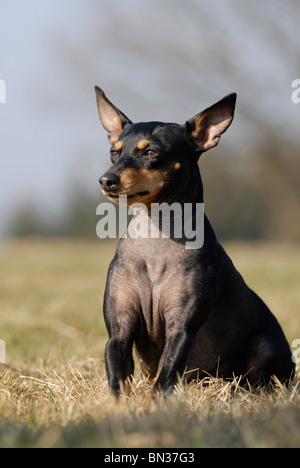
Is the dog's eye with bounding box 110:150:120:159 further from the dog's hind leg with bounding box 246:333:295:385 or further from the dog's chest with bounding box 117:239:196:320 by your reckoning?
the dog's hind leg with bounding box 246:333:295:385

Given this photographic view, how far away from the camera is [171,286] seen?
338 cm

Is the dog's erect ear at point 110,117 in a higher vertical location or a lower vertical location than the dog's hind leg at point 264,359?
higher

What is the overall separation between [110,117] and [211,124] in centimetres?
60

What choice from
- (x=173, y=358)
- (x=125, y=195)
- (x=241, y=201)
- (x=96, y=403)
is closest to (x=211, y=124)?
(x=125, y=195)

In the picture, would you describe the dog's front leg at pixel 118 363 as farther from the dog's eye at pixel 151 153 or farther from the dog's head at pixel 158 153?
the dog's eye at pixel 151 153

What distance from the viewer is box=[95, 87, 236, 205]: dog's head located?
10.7ft

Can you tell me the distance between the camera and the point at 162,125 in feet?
11.7

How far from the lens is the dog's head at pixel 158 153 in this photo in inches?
129

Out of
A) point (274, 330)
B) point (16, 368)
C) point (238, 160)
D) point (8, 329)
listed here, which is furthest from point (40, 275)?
point (238, 160)

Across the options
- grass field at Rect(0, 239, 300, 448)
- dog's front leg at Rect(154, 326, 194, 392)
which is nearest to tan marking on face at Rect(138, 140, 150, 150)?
dog's front leg at Rect(154, 326, 194, 392)

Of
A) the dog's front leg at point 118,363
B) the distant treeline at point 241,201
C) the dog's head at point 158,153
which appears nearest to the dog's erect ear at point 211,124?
the dog's head at point 158,153

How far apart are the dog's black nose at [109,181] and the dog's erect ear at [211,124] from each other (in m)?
0.65

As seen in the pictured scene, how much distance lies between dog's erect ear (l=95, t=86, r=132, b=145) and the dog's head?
12 mm

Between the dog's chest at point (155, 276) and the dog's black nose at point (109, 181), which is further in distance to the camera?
the dog's chest at point (155, 276)
